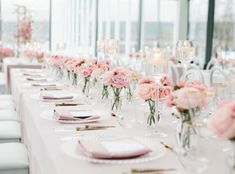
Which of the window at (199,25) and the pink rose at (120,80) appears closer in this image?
the pink rose at (120,80)

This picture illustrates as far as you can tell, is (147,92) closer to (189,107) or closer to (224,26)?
(189,107)

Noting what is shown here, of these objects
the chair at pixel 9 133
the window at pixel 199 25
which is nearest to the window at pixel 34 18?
the window at pixel 199 25

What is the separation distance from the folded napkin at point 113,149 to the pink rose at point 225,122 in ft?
1.20

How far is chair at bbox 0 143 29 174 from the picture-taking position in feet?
7.75

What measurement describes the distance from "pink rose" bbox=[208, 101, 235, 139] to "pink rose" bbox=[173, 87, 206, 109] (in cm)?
25

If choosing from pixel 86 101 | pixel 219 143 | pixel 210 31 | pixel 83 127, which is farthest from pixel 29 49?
pixel 219 143

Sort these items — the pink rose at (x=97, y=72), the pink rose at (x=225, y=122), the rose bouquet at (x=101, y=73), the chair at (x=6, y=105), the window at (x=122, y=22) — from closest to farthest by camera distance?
the pink rose at (x=225, y=122) → the rose bouquet at (x=101, y=73) → the pink rose at (x=97, y=72) → the chair at (x=6, y=105) → the window at (x=122, y=22)

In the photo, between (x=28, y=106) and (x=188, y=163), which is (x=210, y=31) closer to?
(x=28, y=106)

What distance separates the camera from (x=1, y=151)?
2.54 metres

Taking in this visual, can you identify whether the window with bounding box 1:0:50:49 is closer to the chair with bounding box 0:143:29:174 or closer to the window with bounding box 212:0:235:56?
the window with bounding box 212:0:235:56

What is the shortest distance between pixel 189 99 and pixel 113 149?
0.32 meters

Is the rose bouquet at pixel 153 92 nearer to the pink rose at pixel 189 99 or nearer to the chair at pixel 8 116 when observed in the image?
the pink rose at pixel 189 99

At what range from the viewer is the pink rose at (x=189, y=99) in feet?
4.64

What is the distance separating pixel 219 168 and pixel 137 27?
33.0 ft
